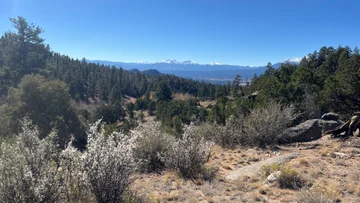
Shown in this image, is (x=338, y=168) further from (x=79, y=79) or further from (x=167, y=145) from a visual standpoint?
(x=79, y=79)

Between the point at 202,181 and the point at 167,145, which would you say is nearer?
the point at 202,181

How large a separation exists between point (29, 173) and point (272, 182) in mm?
4503

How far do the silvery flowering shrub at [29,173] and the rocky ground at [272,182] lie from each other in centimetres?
171

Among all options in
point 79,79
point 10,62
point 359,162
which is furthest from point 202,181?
point 79,79

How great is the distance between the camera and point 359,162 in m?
6.65

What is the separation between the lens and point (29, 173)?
3.45 meters

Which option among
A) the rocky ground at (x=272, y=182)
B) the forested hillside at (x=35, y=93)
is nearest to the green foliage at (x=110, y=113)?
the forested hillside at (x=35, y=93)

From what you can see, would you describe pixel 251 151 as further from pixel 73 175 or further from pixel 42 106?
pixel 42 106

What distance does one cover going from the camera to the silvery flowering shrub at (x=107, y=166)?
153 inches

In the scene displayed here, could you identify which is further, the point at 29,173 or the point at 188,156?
the point at 188,156

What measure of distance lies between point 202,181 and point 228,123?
18.0 ft

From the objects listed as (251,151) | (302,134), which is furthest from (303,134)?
(251,151)

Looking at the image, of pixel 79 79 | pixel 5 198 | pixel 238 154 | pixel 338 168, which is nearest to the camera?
pixel 5 198

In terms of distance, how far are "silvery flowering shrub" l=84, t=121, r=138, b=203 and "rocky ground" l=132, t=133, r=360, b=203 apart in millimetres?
778
